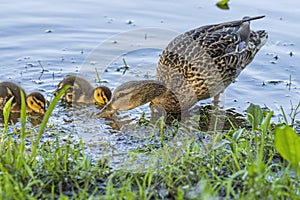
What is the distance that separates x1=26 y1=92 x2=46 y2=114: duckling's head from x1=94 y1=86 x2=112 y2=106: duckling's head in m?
0.44

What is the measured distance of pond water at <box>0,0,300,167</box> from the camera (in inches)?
207

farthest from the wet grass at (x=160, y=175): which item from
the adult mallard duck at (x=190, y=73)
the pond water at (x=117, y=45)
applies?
the adult mallard duck at (x=190, y=73)

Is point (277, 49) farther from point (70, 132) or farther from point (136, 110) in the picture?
point (70, 132)

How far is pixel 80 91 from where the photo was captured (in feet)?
17.0

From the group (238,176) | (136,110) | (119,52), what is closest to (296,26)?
(119,52)

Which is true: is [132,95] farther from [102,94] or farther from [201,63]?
[201,63]

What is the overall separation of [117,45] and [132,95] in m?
1.45

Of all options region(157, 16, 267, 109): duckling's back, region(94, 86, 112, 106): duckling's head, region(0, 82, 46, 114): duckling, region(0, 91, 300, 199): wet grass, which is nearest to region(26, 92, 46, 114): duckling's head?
region(0, 82, 46, 114): duckling

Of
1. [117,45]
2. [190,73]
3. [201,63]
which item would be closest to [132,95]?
[190,73]

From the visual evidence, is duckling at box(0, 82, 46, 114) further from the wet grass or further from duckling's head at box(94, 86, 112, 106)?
the wet grass

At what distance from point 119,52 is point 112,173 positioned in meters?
2.94

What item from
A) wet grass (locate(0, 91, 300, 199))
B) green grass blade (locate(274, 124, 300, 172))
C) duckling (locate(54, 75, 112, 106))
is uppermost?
green grass blade (locate(274, 124, 300, 172))

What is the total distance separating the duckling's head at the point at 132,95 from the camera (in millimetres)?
4738

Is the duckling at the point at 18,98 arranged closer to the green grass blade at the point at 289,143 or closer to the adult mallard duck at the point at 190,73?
the adult mallard duck at the point at 190,73
